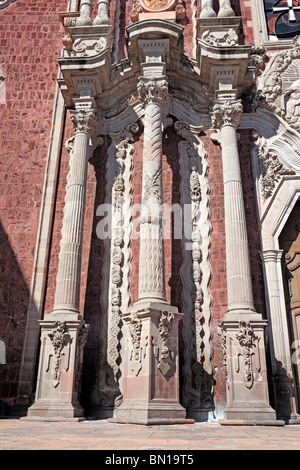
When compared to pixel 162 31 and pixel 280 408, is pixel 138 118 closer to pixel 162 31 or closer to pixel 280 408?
pixel 162 31

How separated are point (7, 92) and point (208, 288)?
24.5 ft

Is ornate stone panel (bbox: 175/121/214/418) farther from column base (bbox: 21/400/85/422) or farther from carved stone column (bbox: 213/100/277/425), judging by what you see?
column base (bbox: 21/400/85/422)

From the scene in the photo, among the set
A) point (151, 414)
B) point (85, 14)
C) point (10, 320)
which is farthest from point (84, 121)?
point (151, 414)

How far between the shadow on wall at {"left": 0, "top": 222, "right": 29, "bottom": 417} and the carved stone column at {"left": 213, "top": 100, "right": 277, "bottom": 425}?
429cm

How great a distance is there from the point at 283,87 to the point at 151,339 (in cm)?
734

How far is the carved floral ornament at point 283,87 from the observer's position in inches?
425

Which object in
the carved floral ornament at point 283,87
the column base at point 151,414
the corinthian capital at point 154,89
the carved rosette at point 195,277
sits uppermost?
the carved floral ornament at point 283,87

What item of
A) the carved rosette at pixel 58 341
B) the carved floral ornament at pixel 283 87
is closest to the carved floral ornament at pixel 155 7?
the carved floral ornament at pixel 283 87

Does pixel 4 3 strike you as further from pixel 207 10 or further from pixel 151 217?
pixel 151 217

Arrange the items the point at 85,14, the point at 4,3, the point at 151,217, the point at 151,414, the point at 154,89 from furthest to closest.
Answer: the point at 4,3 → the point at 85,14 → the point at 154,89 → the point at 151,217 → the point at 151,414

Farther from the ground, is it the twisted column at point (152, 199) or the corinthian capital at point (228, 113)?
the corinthian capital at point (228, 113)

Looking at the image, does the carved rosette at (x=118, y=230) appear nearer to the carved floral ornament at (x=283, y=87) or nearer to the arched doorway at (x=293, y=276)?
the carved floral ornament at (x=283, y=87)

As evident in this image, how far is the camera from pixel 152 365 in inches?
289

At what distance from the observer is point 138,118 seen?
431 inches
